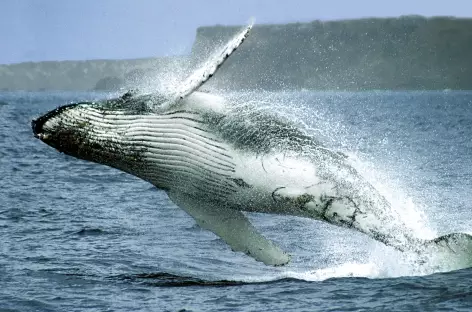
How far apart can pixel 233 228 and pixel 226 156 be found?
3.87 ft

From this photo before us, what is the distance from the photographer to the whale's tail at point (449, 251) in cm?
1069

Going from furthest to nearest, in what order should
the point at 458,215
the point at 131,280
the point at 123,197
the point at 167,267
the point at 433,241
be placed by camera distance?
the point at 123,197 < the point at 458,215 < the point at 167,267 < the point at 131,280 < the point at 433,241

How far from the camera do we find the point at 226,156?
11.2 metres

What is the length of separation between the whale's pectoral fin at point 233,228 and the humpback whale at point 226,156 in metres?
0.08

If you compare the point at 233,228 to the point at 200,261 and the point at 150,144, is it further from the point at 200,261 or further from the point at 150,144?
the point at 200,261

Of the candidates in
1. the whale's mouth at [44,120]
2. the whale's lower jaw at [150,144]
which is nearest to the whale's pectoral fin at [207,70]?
the whale's lower jaw at [150,144]

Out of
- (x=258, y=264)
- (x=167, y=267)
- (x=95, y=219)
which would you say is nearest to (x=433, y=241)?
(x=258, y=264)

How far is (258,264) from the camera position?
13.8 meters

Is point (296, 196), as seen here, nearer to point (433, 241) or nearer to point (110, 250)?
point (433, 241)

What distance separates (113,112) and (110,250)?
442 cm

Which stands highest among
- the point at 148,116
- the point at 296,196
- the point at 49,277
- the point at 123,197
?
the point at 123,197

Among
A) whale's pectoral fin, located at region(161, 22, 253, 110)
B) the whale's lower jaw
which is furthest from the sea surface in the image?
the whale's lower jaw

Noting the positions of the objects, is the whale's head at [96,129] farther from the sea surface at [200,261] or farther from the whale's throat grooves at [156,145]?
the sea surface at [200,261]

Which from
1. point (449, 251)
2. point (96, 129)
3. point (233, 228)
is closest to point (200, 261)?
point (233, 228)
